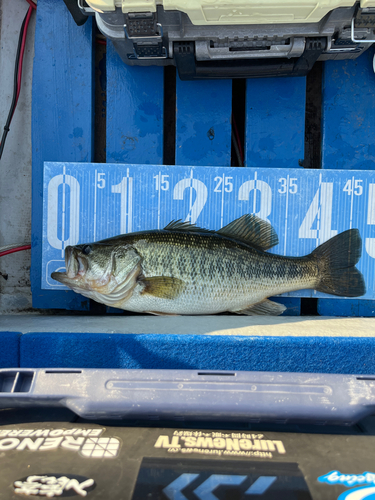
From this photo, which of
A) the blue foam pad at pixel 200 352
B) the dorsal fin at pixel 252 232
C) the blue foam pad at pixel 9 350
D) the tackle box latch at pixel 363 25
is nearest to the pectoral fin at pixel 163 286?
the blue foam pad at pixel 200 352

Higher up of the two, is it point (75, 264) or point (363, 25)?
point (363, 25)

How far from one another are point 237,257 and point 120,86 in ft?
4.00

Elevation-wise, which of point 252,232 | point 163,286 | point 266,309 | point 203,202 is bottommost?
point 266,309

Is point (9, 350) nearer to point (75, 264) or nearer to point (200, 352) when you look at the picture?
point (75, 264)

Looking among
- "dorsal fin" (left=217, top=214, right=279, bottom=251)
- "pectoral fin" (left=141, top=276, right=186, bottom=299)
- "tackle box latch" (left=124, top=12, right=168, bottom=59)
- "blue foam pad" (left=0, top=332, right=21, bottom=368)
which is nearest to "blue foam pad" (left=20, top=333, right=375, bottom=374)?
"blue foam pad" (left=0, top=332, right=21, bottom=368)

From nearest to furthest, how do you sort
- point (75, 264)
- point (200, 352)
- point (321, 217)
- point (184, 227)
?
point (200, 352) < point (75, 264) < point (184, 227) < point (321, 217)

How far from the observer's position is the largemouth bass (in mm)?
1804

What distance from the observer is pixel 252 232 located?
197cm

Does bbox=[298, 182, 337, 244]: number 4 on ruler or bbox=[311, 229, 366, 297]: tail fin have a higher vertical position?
bbox=[298, 182, 337, 244]: number 4 on ruler

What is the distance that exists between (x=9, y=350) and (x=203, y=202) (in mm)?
1279

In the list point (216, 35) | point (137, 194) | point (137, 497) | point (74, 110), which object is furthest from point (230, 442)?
point (74, 110)

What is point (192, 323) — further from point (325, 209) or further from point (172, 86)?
point (172, 86)

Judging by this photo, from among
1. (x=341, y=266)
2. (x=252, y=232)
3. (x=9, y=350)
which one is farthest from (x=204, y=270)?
(x=9, y=350)

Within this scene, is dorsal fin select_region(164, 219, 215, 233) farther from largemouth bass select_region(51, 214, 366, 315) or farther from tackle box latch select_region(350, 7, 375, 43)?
tackle box latch select_region(350, 7, 375, 43)
